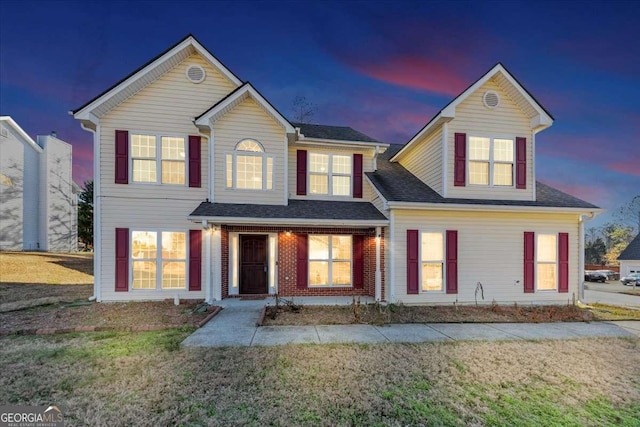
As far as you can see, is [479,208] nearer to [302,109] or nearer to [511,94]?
[511,94]

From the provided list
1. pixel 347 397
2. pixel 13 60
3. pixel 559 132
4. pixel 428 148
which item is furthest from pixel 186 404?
pixel 559 132

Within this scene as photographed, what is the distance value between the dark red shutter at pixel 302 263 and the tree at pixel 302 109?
1219 centimetres

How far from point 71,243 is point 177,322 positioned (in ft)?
81.5

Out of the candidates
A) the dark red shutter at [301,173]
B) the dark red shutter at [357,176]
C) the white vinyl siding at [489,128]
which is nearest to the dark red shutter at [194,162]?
the dark red shutter at [301,173]

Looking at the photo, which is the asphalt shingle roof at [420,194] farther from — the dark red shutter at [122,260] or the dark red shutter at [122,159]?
the dark red shutter at [122,260]

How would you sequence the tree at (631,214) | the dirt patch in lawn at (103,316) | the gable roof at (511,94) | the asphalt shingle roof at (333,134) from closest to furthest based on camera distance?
the dirt patch in lawn at (103,316) → the gable roof at (511,94) → the asphalt shingle roof at (333,134) → the tree at (631,214)

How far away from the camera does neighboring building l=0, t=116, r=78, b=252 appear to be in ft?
67.2

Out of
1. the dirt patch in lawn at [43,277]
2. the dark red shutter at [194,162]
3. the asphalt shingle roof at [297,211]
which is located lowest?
the dirt patch in lawn at [43,277]

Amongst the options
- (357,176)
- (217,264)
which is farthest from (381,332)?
(357,176)

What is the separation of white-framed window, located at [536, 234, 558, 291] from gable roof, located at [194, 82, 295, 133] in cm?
988

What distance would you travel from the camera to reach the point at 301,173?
11070mm

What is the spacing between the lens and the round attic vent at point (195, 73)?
10.3 metres

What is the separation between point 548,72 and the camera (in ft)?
68.4

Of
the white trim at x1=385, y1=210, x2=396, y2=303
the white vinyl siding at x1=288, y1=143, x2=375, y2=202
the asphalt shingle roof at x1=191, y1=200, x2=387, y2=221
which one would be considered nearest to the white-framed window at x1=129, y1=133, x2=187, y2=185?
the asphalt shingle roof at x1=191, y1=200, x2=387, y2=221
